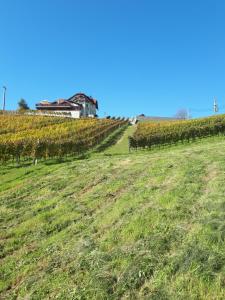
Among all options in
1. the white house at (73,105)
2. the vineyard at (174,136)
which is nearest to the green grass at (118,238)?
the vineyard at (174,136)

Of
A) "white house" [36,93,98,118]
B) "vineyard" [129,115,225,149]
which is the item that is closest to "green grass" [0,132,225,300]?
"vineyard" [129,115,225,149]

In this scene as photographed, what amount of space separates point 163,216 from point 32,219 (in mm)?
3967

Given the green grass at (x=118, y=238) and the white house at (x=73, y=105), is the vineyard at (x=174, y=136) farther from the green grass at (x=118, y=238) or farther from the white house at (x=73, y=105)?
the white house at (x=73, y=105)

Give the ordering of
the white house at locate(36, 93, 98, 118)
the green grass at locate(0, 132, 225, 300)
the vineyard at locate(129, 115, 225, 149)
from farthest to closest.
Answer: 1. the white house at locate(36, 93, 98, 118)
2. the vineyard at locate(129, 115, 225, 149)
3. the green grass at locate(0, 132, 225, 300)

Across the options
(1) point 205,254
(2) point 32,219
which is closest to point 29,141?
(2) point 32,219

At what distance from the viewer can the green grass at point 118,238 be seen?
21.0 ft

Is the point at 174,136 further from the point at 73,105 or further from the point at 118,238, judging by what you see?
the point at 73,105

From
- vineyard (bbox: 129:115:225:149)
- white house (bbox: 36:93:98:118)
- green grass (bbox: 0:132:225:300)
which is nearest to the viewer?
green grass (bbox: 0:132:225:300)

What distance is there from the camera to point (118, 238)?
8.34 metres

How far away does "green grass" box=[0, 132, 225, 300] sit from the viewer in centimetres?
640

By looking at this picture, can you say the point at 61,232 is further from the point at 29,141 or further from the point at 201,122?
the point at 201,122

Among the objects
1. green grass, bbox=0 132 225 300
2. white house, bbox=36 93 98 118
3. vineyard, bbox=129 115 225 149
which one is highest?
white house, bbox=36 93 98 118

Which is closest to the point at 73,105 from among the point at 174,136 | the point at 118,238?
the point at 174,136

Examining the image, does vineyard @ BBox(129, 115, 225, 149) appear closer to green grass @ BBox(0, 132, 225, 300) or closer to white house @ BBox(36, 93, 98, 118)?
green grass @ BBox(0, 132, 225, 300)
